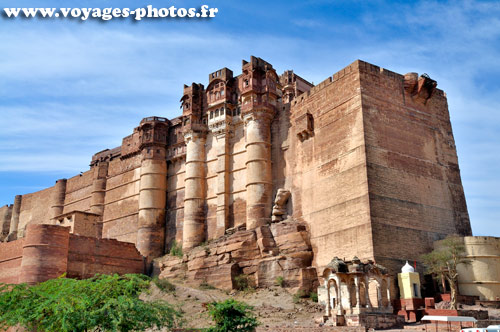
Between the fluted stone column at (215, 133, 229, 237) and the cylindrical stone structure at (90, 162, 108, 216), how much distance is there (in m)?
12.8

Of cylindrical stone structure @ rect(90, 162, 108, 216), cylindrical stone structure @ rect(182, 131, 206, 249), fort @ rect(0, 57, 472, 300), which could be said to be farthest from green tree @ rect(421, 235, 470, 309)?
cylindrical stone structure @ rect(90, 162, 108, 216)

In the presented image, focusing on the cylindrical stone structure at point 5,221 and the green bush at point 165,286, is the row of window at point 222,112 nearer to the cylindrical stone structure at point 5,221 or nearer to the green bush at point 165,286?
the green bush at point 165,286

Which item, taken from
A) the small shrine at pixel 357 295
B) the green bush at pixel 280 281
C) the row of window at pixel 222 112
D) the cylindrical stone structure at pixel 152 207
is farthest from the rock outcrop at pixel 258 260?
the row of window at pixel 222 112

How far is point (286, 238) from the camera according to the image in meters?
25.7

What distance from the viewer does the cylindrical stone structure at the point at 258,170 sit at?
28.0 m

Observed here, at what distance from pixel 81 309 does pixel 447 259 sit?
14.7 m

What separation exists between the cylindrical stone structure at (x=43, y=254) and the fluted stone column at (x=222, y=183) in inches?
324

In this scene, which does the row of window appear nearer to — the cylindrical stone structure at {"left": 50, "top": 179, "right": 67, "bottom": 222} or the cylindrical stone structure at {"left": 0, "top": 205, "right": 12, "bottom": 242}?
the cylindrical stone structure at {"left": 50, "top": 179, "right": 67, "bottom": 222}

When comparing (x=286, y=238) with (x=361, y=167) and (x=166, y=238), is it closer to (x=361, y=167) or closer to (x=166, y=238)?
(x=361, y=167)

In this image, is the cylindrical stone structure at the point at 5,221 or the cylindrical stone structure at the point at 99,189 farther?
→ the cylindrical stone structure at the point at 5,221

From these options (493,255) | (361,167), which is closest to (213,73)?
(361,167)

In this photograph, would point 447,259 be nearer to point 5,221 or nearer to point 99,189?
point 99,189

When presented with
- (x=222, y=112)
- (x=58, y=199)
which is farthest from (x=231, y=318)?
(x=58, y=199)

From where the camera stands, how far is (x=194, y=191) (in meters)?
32.1
